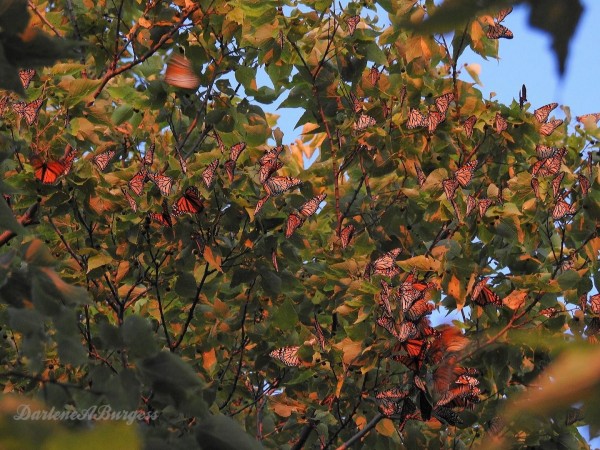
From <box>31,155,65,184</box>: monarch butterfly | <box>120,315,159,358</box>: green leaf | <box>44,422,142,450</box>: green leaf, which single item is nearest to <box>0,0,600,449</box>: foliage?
<box>31,155,65,184</box>: monarch butterfly

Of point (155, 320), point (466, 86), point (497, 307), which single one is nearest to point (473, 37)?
point (466, 86)

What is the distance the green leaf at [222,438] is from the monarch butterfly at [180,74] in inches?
130

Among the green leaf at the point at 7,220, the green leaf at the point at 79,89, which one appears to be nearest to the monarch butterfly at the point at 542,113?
the green leaf at the point at 79,89

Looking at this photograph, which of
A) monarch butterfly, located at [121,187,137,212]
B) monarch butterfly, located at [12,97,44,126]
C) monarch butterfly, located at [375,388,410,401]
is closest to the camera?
monarch butterfly, located at [375,388,410,401]

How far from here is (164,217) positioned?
4.30 metres

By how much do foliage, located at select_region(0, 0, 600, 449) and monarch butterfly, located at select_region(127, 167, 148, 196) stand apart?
0.01 metres

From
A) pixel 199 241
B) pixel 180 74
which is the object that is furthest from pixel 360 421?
pixel 180 74

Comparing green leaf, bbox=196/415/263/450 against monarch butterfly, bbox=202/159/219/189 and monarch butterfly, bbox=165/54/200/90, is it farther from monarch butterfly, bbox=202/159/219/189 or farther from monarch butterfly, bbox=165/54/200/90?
monarch butterfly, bbox=165/54/200/90

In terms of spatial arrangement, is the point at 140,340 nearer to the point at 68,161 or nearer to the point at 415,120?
the point at 68,161

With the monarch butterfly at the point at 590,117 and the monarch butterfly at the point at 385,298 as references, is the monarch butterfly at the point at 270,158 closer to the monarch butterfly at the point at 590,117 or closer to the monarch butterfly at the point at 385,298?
the monarch butterfly at the point at 385,298

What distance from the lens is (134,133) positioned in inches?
206

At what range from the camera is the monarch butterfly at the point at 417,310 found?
356cm

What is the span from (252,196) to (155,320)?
1077mm

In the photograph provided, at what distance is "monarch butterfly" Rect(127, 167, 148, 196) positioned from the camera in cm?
422
